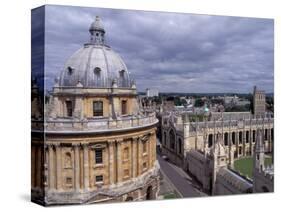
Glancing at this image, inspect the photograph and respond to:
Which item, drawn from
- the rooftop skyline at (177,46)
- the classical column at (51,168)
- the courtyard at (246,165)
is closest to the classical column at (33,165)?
the classical column at (51,168)

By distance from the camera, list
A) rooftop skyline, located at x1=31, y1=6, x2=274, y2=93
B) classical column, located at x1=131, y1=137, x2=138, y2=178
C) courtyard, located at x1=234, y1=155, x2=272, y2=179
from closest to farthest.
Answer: rooftop skyline, located at x1=31, y1=6, x2=274, y2=93, classical column, located at x1=131, y1=137, x2=138, y2=178, courtyard, located at x1=234, y1=155, x2=272, y2=179

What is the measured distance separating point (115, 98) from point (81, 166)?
11.0ft

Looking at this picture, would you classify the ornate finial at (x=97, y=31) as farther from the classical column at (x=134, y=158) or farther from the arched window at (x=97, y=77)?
the classical column at (x=134, y=158)

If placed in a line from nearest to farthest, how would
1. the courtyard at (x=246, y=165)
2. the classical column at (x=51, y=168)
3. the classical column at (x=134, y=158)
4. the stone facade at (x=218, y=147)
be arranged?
1. the classical column at (x=51, y=168)
2. the classical column at (x=134, y=158)
3. the stone facade at (x=218, y=147)
4. the courtyard at (x=246, y=165)

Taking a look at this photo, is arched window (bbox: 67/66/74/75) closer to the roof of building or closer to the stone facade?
the stone facade

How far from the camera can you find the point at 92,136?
18375 mm

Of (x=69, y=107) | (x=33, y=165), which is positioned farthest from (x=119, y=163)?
(x=33, y=165)

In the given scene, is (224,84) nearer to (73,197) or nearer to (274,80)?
(274,80)

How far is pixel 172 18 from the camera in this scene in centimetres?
1920

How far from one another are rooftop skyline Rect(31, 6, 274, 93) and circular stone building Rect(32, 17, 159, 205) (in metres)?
0.54

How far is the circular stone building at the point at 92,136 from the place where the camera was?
17.8 meters

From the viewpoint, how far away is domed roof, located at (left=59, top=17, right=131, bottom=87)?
17922mm

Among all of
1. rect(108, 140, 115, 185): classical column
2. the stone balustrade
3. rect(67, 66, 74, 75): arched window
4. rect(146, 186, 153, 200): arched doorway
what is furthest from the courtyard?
rect(67, 66, 74, 75): arched window

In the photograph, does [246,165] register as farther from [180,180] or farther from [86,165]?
[86,165]
